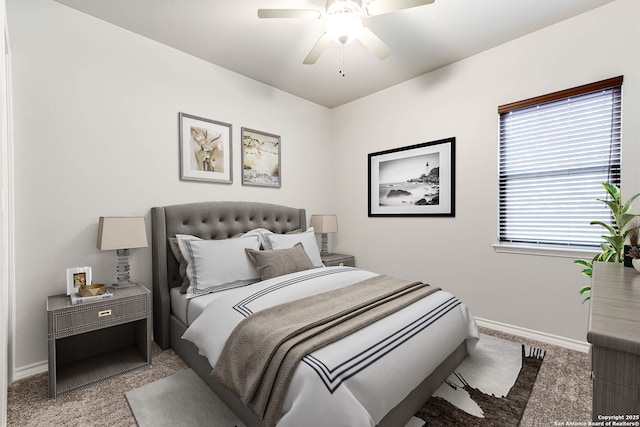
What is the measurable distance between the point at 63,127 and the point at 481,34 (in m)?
3.61

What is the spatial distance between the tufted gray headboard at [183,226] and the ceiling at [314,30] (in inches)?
60.4

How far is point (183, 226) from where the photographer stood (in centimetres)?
280

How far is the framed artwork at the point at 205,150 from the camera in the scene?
9.62 feet

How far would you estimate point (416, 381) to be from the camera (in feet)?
5.24

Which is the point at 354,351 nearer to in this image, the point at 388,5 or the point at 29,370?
the point at 388,5

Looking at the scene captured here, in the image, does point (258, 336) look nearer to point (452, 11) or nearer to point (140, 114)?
point (140, 114)

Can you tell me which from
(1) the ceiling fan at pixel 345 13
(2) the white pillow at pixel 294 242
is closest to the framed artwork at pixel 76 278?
(2) the white pillow at pixel 294 242

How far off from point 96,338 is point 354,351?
2.27 meters

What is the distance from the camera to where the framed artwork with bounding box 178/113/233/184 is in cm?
293

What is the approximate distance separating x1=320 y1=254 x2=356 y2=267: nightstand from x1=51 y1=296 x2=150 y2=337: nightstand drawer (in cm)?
204

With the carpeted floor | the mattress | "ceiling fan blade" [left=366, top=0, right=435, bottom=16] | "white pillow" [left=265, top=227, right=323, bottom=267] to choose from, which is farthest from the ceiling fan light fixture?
the carpeted floor

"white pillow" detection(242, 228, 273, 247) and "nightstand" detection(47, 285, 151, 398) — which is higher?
"white pillow" detection(242, 228, 273, 247)

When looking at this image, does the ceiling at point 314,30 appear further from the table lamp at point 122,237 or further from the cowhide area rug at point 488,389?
the cowhide area rug at point 488,389

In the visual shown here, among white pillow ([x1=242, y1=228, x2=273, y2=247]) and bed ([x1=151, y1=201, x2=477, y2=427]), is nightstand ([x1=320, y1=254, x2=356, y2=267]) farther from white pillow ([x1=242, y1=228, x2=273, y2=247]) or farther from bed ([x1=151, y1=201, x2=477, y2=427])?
white pillow ([x1=242, y1=228, x2=273, y2=247])
